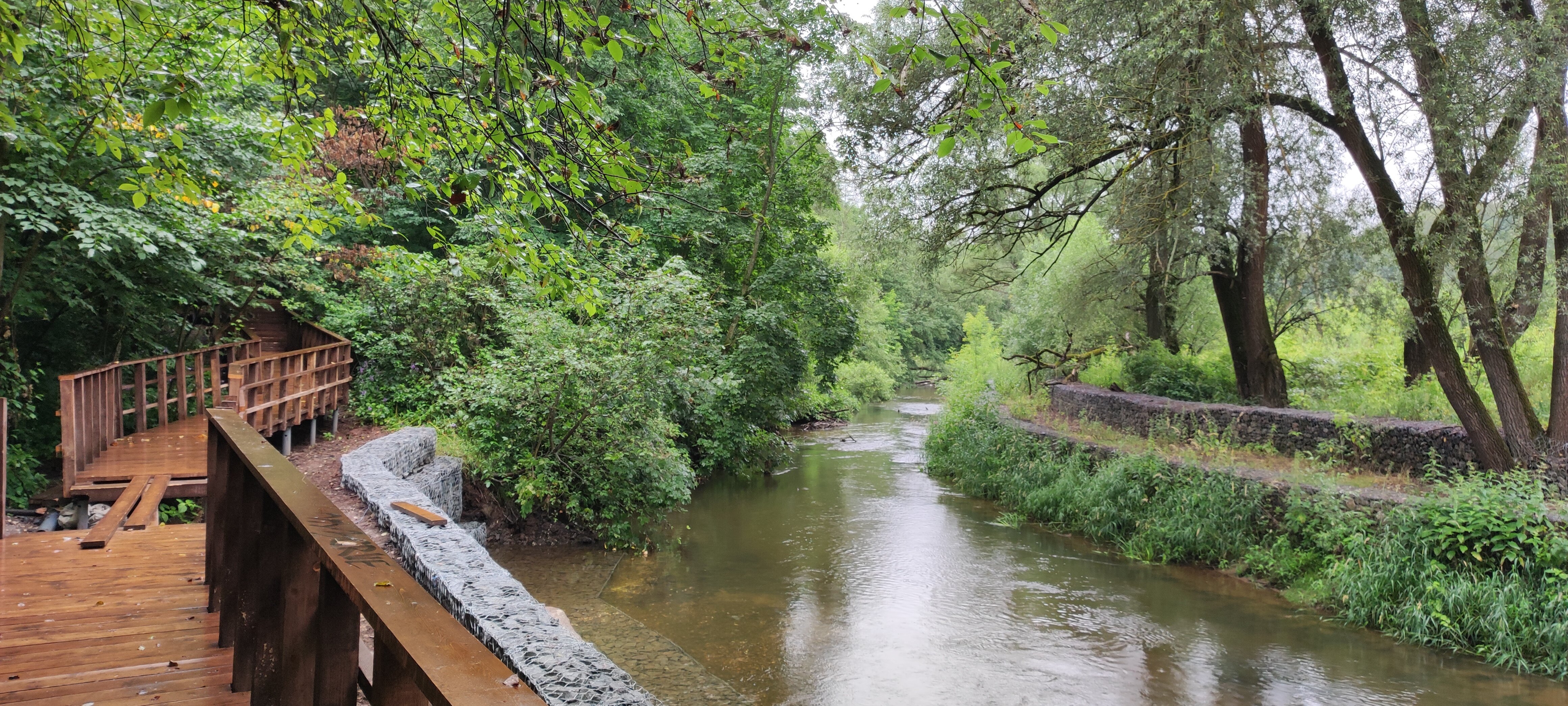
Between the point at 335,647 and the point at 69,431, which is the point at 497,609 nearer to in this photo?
the point at 335,647

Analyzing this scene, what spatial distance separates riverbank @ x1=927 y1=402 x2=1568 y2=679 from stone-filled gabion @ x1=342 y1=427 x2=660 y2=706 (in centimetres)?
781

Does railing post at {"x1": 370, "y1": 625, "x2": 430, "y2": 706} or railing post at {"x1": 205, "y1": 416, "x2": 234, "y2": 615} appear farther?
railing post at {"x1": 205, "y1": 416, "x2": 234, "y2": 615}

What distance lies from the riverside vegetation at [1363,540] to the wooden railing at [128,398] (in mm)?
11568

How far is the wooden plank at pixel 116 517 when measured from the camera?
204 inches

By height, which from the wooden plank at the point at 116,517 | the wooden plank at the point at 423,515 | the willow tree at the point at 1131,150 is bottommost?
the wooden plank at the point at 423,515

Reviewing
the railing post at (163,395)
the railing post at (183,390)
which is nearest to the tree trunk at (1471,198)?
the railing post at (163,395)

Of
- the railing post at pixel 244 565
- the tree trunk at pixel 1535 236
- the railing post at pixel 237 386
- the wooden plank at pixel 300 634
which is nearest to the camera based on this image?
the wooden plank at pixel 300 634

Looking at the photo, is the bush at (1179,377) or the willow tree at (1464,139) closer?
the willow tree at (1464,139)

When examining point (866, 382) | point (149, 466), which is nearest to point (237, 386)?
point (149, 466)

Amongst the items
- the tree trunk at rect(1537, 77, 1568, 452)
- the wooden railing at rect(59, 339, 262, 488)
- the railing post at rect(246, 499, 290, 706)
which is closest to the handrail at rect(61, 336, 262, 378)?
the wooden railing at rect(59, 339, 262, 488)

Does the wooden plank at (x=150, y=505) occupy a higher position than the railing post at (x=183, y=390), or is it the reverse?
the railing post at (x=183, y=390)

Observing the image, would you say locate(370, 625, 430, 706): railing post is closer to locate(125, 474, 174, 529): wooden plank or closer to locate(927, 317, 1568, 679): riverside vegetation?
locate(125, 474, 174, 529): wooden plank

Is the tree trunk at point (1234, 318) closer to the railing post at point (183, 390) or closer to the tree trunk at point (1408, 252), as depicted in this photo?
the tree trunk at point (1408, 252)

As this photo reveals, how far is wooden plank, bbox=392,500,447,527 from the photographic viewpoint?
663 centimetres
